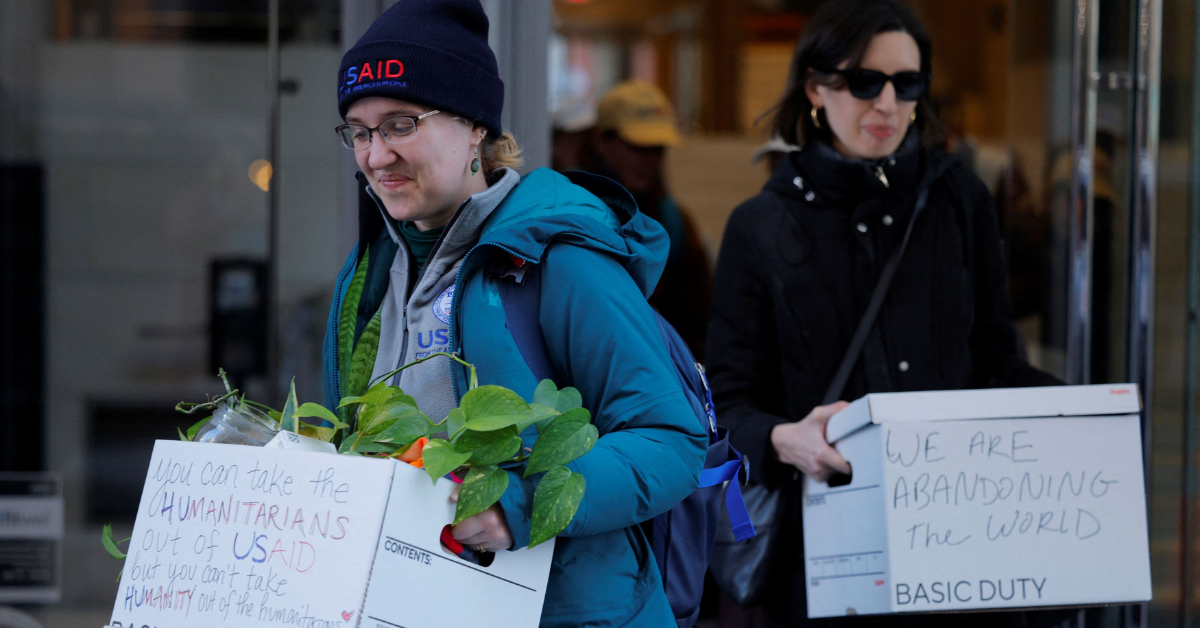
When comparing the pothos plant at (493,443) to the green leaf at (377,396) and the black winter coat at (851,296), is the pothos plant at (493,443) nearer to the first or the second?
the green leaf at (377,396)

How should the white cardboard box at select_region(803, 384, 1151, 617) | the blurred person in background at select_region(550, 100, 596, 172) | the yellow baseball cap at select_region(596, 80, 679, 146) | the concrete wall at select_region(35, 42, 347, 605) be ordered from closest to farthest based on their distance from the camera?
1. the white cardboard box at select_region(803, 384, 1151, 617)
2. the concrete wall at select_region(35, 42, 347, 605)
3. the blurred person in background at select_region(550, 100, 596, 172)
4. the yellow baseball cap at select_region(596, 80, 679, 146)

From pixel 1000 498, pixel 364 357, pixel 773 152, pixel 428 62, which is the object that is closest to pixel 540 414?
pixel 364 357

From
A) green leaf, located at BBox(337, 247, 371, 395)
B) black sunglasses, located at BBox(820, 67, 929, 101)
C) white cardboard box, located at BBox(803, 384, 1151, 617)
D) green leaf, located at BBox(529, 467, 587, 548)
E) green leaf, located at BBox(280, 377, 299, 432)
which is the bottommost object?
white cardboard box, located at BBox(803, 384, 1151, 617)

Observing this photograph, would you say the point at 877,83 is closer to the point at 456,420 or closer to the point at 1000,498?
the point at 1000,498

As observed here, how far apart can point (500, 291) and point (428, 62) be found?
15.2 inches

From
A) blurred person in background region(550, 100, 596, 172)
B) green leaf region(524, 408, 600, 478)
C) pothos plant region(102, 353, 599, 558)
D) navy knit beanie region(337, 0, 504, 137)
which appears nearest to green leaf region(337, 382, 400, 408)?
pothos plant region(102, 353, 599, 558)

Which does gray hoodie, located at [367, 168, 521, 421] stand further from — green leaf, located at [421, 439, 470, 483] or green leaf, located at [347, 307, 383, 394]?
green leaf, located at [421, 439, 470, 483]

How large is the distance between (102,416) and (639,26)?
38.7ft

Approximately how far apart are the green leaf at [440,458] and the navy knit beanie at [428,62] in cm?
59

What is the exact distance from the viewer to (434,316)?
169cm

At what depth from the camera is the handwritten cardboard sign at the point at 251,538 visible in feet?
4.38

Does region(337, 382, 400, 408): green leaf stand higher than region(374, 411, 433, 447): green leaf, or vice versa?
region(337, 382, 400, 408): green leaf

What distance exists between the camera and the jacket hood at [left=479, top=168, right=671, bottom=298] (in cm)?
158

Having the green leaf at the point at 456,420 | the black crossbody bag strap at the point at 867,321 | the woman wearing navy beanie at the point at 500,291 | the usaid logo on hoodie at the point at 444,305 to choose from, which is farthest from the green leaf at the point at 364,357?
the black crossbody bag strap at the point at 867,321
